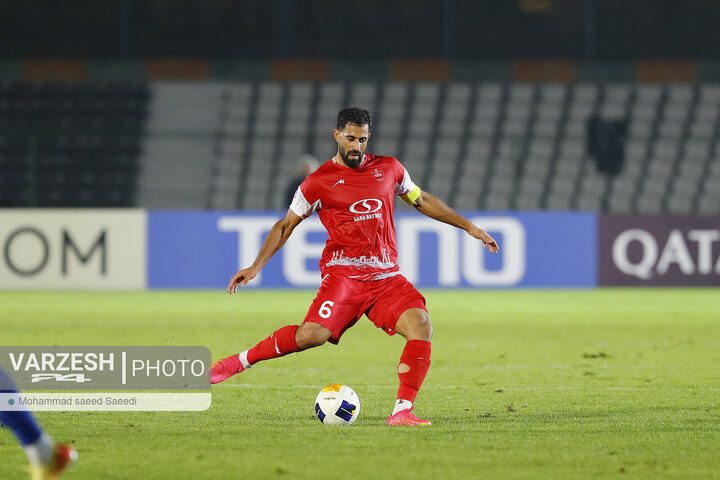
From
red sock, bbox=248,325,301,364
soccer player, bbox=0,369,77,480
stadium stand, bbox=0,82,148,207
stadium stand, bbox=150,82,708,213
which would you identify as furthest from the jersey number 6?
stadium stand, bbox=0,82,148,207

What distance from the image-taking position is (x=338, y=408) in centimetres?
681

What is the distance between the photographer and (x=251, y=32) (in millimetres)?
26406

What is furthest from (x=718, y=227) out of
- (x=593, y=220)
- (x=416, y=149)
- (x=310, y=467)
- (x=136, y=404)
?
(x=310, y=467)

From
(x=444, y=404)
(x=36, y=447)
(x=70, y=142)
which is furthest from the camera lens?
(x=70, y=142)

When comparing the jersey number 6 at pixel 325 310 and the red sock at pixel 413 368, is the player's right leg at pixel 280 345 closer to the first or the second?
the jersey number 6 at pixel 325 310

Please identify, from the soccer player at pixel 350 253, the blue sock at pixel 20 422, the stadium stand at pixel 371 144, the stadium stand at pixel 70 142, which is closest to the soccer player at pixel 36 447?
the blue sock at pixel 20 422

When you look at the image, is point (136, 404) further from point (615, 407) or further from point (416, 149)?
point (416, 149)

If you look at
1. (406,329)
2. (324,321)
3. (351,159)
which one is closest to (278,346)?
(324,321)

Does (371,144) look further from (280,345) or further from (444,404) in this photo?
(280,345)

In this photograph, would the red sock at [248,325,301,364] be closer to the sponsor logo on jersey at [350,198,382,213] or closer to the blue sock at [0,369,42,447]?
the sponsor logo on jersey at [350,198,382,213]

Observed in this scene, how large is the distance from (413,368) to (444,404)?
3.27 feet

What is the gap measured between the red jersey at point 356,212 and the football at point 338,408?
2.50ft

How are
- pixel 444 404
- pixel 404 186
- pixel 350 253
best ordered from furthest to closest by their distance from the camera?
pixel 444 404, pixel 404 186, pixel 350 253

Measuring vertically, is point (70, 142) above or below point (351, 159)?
below
